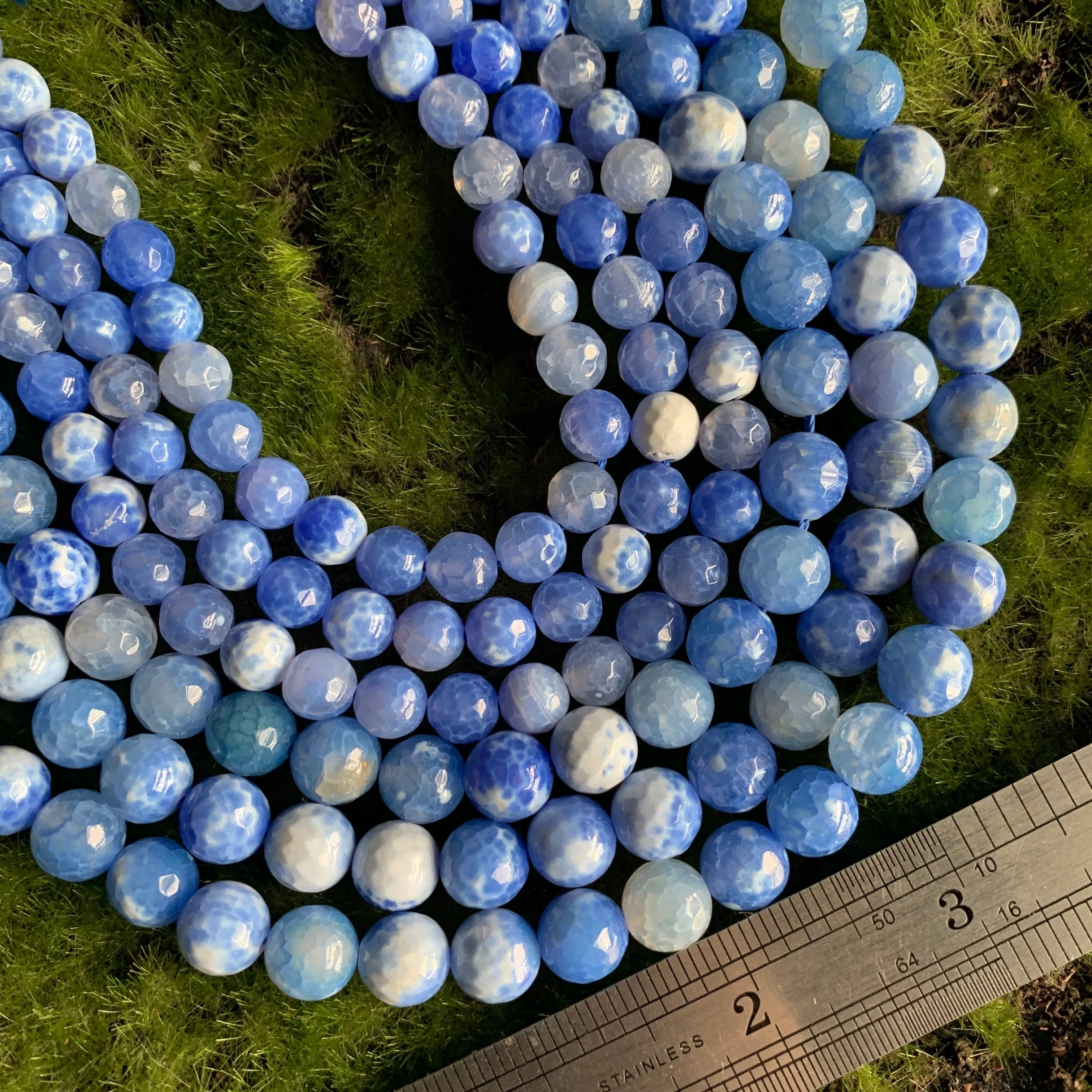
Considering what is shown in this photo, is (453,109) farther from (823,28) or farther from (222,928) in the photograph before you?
(222,928)

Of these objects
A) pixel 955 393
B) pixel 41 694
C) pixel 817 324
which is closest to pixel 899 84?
pixel 817 324

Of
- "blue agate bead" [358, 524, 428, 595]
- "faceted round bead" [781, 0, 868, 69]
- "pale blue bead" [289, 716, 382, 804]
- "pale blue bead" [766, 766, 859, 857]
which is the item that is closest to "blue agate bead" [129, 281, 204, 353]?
"blue agate bead" [358, 524, 428, 595]

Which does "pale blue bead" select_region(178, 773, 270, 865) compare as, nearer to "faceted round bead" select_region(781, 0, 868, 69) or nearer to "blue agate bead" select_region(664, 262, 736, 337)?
"blue agate bead" select_region(664, 262, 736, 337)

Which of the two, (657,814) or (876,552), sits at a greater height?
(876,552)

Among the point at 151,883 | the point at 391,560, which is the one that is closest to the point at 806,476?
the point at 391,560

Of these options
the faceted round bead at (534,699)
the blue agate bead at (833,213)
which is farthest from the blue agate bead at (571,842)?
the blue agate bead at (833,213)

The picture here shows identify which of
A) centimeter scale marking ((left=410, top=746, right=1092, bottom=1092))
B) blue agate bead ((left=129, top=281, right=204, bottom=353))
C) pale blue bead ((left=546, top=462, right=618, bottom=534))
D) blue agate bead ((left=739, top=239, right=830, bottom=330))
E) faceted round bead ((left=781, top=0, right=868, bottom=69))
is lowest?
centimeter scale marking ((left=410, top=746, right=1092, bottom=1092))

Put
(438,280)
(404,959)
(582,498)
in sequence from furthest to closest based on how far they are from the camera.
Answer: (438,280) → (582,498) → (404,959)
